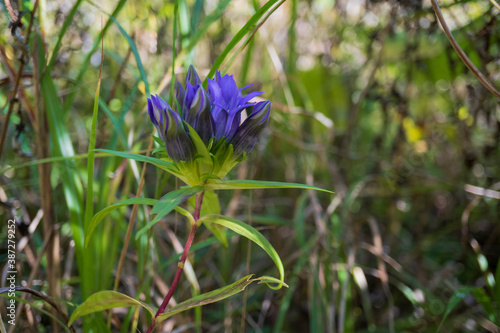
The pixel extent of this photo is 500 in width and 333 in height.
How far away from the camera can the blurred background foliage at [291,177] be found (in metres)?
0.84

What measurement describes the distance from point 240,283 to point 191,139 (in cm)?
22

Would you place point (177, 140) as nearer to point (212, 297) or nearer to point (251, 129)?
point (251, 129)

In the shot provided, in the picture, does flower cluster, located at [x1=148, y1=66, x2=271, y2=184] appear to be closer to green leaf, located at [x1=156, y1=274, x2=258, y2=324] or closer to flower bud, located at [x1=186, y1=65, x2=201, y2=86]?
flower bud, located at [x1=186, y1=65, x2=201, y2=86]

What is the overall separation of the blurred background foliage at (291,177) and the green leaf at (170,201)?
19cm

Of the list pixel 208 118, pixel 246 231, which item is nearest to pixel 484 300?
pixel 246 231

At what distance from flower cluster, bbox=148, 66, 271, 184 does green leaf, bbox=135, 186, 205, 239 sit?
0.13ft

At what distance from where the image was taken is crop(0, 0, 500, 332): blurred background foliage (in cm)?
84

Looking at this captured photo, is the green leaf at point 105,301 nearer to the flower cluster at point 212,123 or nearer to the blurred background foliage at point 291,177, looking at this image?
the blurred background foliage at point 291,177

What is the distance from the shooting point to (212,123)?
0.57m

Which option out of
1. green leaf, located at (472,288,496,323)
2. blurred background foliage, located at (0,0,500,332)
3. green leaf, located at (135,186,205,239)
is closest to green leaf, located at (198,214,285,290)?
green leaf, located at (135,186,205,239)

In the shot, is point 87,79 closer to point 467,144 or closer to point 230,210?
point 230,210

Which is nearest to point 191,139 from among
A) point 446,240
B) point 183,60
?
point 183,60

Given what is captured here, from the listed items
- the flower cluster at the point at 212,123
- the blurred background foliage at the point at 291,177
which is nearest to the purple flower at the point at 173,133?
the flower cluster at the point at 212,123

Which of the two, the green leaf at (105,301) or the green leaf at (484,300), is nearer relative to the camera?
the green leaf at (105,301)
